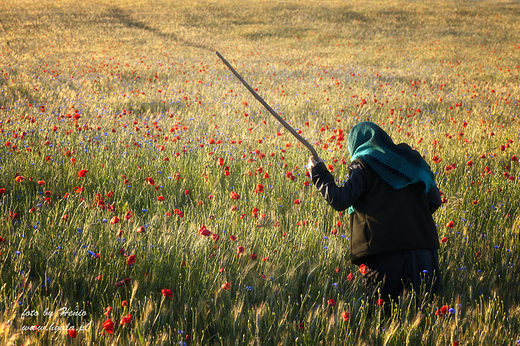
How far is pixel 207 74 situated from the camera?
1248cm

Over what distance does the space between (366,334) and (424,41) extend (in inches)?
1050

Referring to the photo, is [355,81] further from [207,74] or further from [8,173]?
[8,173]

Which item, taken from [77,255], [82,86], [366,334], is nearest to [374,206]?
[366,334]

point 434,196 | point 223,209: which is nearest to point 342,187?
point 434,196

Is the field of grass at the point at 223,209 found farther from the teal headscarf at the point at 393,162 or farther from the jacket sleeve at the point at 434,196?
the teal headscarf at the point at 393,162

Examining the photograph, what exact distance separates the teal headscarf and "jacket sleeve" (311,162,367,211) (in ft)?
0.34

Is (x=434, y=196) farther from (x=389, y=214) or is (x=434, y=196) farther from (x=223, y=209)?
(x=223, y=209)

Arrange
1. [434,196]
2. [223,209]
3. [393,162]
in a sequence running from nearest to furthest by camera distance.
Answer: [393,162] → [434,196] → [223,209]

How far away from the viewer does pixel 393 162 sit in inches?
90.1

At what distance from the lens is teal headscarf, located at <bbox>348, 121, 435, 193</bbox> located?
7.51ft

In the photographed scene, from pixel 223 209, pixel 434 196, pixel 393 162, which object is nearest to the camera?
pixel 393 162

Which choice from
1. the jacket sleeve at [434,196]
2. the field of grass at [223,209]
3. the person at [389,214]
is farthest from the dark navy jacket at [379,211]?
the field of grass at [223,209]

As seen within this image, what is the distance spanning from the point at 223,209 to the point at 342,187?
139 centimetres

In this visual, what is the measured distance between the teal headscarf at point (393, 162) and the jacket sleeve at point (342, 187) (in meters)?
0.10
